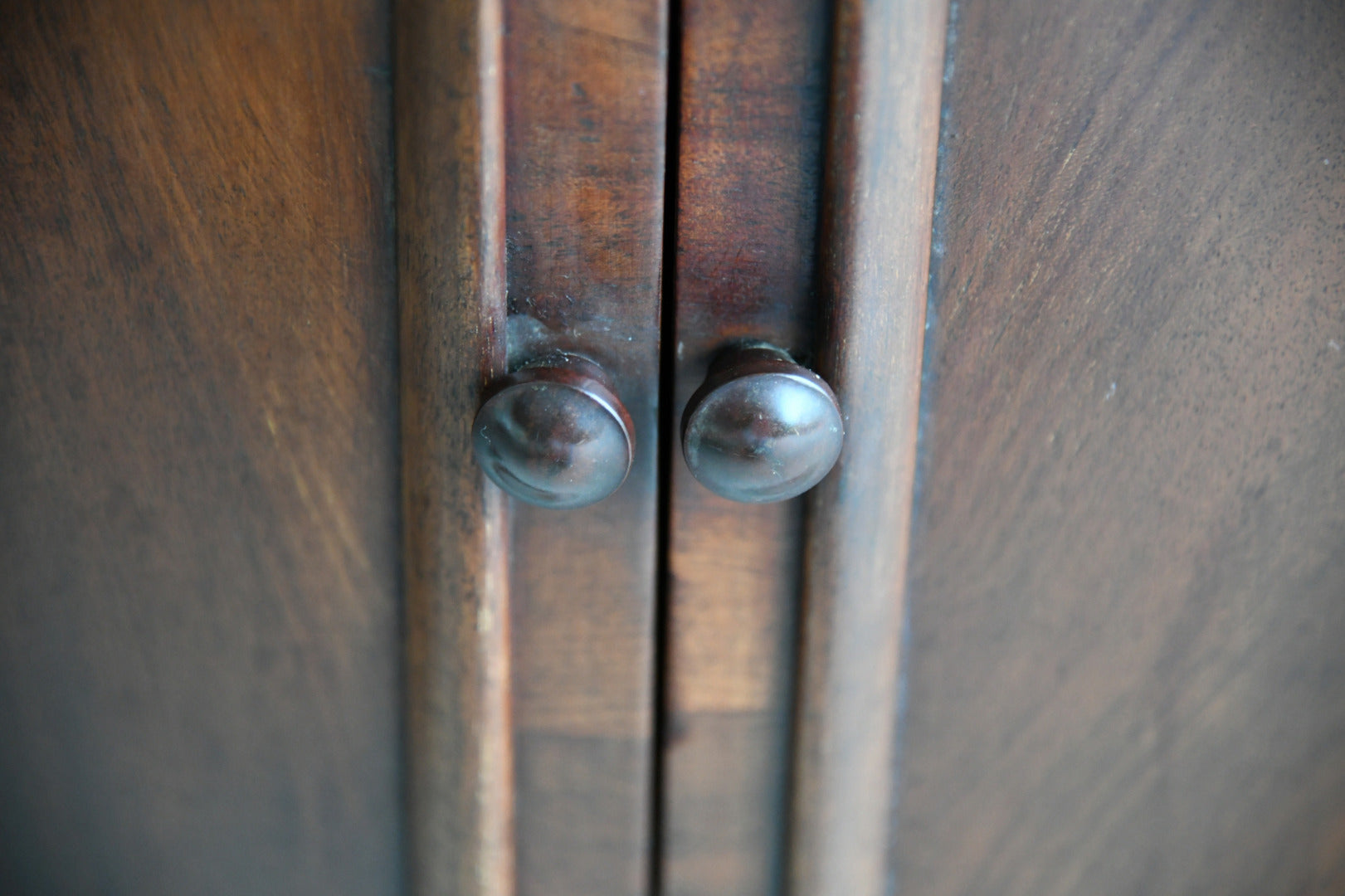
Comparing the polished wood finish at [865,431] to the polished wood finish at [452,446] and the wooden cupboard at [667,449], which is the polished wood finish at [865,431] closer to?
the wooden cupboard at [667,449]

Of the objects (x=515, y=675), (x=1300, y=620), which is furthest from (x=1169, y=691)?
(x=515, y=675)

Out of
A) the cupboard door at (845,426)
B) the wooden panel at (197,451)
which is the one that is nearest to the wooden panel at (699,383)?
the cupboard door at (845,426)

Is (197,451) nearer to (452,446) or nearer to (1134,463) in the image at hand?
(452,446)

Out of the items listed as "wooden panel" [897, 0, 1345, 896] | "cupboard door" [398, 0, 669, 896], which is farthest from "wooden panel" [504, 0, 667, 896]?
"wooden panel" [897, 0, 1345, 896]

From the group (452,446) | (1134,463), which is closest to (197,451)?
(452,446)

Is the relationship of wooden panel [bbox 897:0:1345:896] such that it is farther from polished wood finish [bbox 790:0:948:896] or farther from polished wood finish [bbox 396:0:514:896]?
polished wood finish [bbox 396:0:514:896]

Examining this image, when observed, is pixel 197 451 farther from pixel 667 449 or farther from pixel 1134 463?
pixel 1134 463
